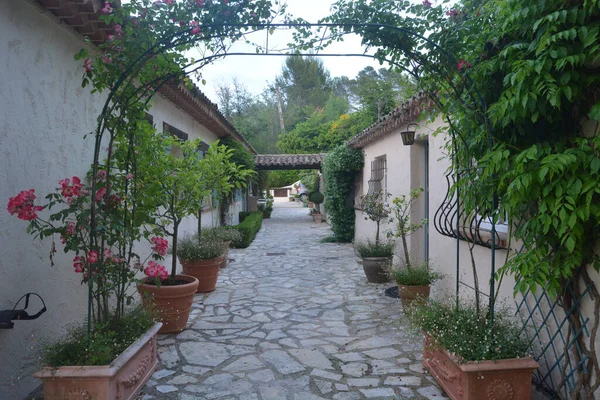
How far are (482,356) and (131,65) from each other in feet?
10.4

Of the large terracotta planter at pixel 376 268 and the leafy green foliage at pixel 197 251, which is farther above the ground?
the leafy green foliage at pixel 197 251

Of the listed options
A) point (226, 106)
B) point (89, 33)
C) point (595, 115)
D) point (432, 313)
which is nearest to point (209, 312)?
point (432, 313)

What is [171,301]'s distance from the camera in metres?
4.57

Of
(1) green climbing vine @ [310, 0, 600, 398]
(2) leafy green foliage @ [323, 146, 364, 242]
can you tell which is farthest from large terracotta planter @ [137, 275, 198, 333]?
(2) leafy green foliage @ [323, 146, 364, 242]

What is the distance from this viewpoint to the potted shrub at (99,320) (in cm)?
272

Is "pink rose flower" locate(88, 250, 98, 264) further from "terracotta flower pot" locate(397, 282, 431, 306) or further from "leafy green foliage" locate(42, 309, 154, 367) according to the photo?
"terracotta flower pot" locate(397, 282, 431, 306)

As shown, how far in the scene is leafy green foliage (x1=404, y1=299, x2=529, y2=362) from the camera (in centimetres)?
298

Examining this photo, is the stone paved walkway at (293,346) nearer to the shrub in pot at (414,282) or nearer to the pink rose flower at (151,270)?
the shrub in pot at (414,282)

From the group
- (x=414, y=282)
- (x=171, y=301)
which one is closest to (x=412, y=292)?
(x=414, y=282)

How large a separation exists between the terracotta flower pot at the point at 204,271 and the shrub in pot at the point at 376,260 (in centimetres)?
232

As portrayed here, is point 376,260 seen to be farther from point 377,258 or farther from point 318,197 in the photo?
point 318,197

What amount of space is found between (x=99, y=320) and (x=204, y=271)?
3.17 m

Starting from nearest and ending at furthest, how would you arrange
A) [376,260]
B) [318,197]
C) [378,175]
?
[376,260] → [378,175] → [318,197]

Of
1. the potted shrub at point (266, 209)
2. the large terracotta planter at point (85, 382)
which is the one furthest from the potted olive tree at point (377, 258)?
the potted shrub at point (266, 209)
